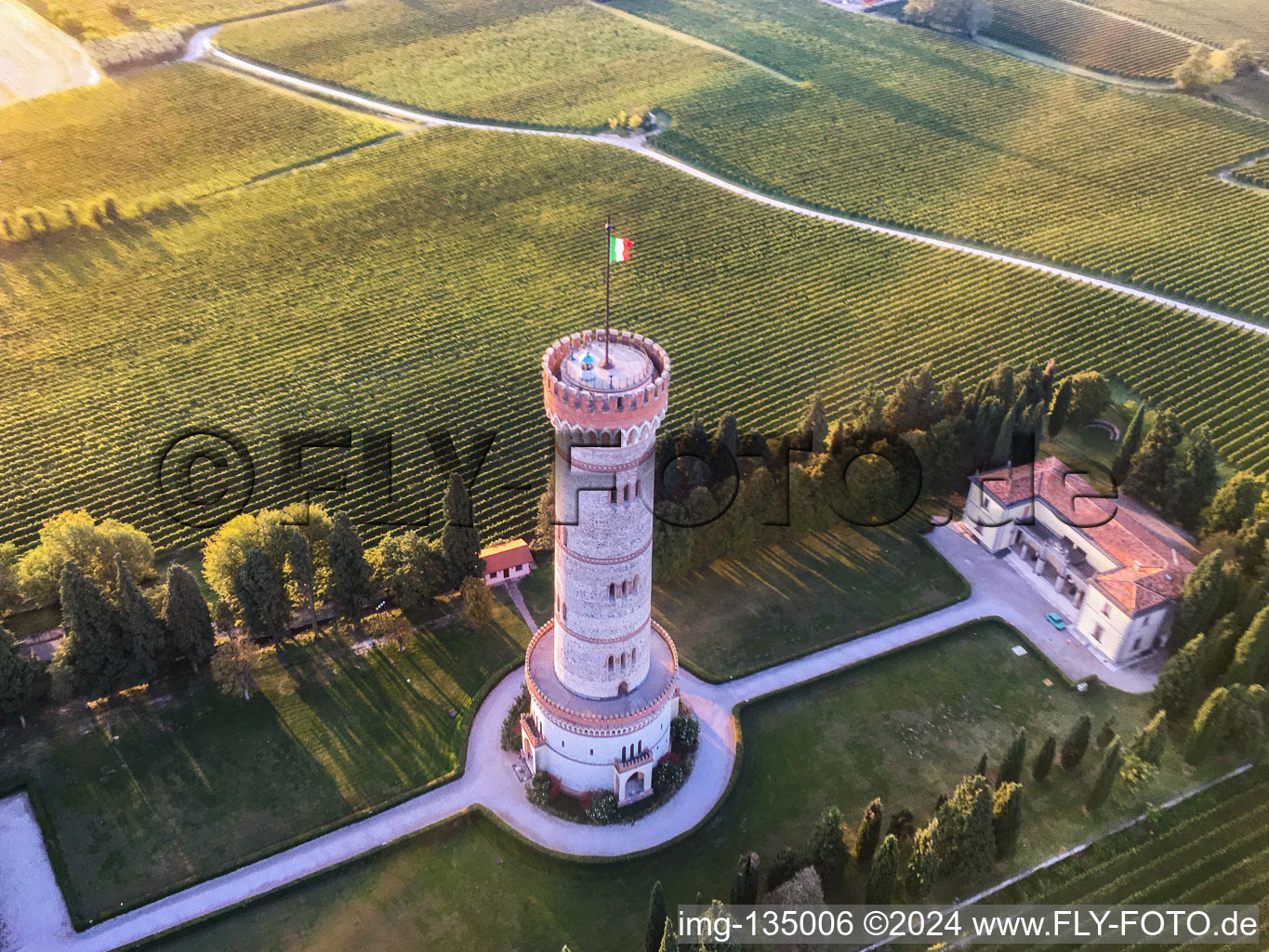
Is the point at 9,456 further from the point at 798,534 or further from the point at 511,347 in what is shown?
the point at 798,534

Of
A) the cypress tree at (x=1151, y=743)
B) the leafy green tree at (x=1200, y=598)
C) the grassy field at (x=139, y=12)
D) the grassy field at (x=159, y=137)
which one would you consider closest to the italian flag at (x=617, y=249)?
the cypress tree at (x=1151, y=743)

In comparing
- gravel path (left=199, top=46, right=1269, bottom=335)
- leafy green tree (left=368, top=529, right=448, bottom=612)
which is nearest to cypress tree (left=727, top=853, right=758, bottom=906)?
leafy green tree (left=368, top=529, right=448, bottom=612)

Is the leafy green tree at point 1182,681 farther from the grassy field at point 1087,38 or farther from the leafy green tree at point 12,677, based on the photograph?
the grassy field at point 1087,38

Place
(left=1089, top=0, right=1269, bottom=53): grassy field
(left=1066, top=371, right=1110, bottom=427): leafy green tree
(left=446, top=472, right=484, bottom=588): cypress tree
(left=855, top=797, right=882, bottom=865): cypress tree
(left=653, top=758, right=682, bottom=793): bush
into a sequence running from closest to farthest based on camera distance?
(left=855, top=797, right=882, bottom=865): cypress tree, (left=653, top=758, right=682, bottom=793): bush, (left=446, top=472, right=484, bottom=588): cypress tree, (left=1066, top=371, right=1110, bottom=427): leafy green tree, (left=1089, top=0, right=1269, bottom=53): grassy field

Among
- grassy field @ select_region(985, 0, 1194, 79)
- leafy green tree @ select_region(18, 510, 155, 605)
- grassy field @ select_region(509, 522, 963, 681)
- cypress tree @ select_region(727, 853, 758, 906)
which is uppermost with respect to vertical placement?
grassy field @ select_region(985, 0, 1194, 79)

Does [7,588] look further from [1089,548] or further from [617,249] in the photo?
[1089,548]

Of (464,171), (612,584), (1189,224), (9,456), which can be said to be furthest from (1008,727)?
(464,171)

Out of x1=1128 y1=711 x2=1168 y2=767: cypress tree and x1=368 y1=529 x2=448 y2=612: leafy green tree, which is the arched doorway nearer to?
x1=368 y1=529 x2=448 y2=612: leafy green tree

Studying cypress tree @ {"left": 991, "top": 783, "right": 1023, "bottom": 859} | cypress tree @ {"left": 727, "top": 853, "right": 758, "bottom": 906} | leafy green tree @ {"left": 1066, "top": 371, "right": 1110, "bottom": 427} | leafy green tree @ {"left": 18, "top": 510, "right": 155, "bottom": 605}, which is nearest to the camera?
cypress tree @ {"left": 727, "top": 853, "right": 758, "bottom": 906}
